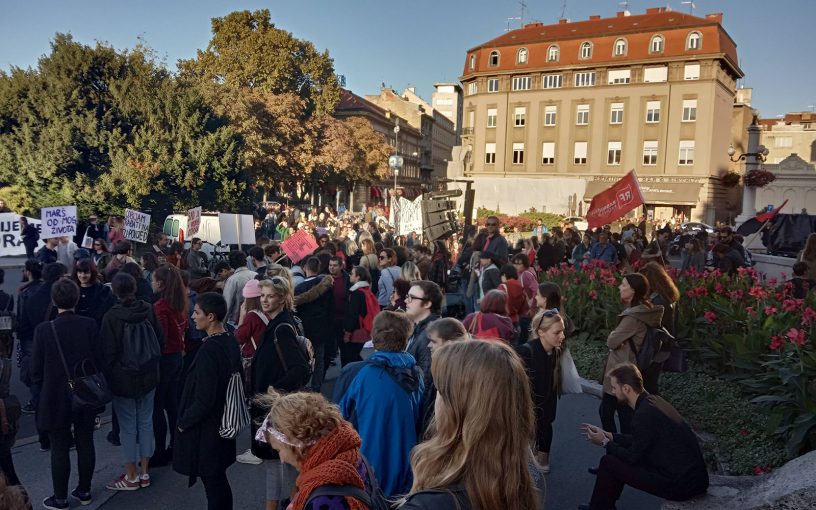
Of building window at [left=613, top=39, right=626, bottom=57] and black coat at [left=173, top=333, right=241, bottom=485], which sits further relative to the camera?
building window at [left=613, top=39, right=626, bottom=57]

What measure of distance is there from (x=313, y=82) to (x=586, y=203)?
21127mm

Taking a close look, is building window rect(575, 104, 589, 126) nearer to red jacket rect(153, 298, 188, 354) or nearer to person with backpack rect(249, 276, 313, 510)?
red jacket rect(153, 298, 188, 354)

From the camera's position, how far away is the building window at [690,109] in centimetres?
4266

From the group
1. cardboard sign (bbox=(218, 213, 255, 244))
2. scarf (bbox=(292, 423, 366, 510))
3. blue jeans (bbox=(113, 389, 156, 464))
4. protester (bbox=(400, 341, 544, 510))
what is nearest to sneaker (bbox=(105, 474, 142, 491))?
blue jeans (bbox=(113, 389, 156, 464))

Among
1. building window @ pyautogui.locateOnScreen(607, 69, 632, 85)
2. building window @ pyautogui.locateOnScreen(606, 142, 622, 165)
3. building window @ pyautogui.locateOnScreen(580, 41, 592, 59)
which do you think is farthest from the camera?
building window @ pyautogui.locateOnScreen(580, 41, 592, 59)

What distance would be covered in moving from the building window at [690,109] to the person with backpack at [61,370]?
45.1 meters

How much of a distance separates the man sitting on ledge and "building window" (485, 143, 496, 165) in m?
46.1

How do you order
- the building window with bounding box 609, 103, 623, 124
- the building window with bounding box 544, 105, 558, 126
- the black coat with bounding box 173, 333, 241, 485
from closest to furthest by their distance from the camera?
the black coat with bounding box 173, 333, 241, 485 → the building window with bounding box 609, 103, 623, 124 → the building window with bounding box 544, 105, 558, 126

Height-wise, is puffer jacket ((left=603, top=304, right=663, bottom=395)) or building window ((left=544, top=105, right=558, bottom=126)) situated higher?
building window ((left=544, top=105, right=558, bottom=126))

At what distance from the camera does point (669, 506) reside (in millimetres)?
4266

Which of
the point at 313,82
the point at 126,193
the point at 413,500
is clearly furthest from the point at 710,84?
the point at 413,500

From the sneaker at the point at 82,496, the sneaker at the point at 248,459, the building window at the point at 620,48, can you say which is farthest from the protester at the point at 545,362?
the building window at the point at 620,48

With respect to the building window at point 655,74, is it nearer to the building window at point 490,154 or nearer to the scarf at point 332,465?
the building window at point 490,154

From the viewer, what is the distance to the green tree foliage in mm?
24656
